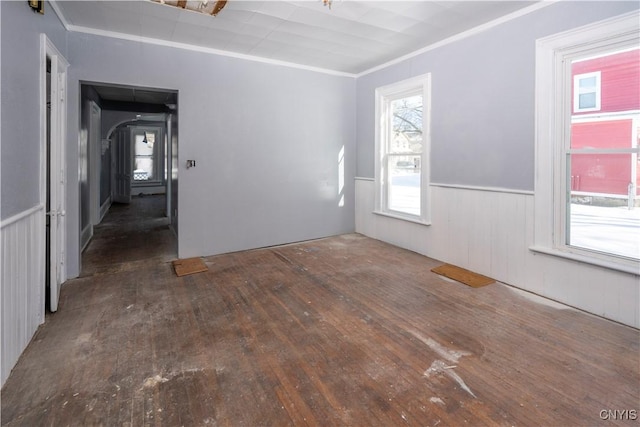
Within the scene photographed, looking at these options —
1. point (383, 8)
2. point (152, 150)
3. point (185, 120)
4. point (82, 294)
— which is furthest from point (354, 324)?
point (152, 150)

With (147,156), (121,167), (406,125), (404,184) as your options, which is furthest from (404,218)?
(147,156)

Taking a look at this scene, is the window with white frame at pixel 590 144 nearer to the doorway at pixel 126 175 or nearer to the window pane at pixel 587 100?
the window pane at pixel 587 100

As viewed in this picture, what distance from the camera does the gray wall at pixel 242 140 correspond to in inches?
150

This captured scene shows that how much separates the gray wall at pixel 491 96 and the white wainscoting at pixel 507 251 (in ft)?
0.65

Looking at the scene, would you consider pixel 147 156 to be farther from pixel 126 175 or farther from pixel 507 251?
pixel 507 251

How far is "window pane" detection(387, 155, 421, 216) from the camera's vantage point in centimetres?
469

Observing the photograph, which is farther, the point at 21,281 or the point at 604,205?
the point at 604,205

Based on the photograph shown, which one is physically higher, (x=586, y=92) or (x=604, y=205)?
(x=586, y=92)

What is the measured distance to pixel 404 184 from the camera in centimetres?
493

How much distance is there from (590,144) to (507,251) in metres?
1.21

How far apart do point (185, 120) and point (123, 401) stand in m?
3.33

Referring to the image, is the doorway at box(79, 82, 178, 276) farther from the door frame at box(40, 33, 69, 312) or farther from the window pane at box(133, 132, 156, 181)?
the door frame at box(40, 33, 69, 312)

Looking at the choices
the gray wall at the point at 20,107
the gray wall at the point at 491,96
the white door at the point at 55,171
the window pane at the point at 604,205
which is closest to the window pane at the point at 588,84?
the gray wall at the point at 491,96

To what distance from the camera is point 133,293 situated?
3.24 meters
